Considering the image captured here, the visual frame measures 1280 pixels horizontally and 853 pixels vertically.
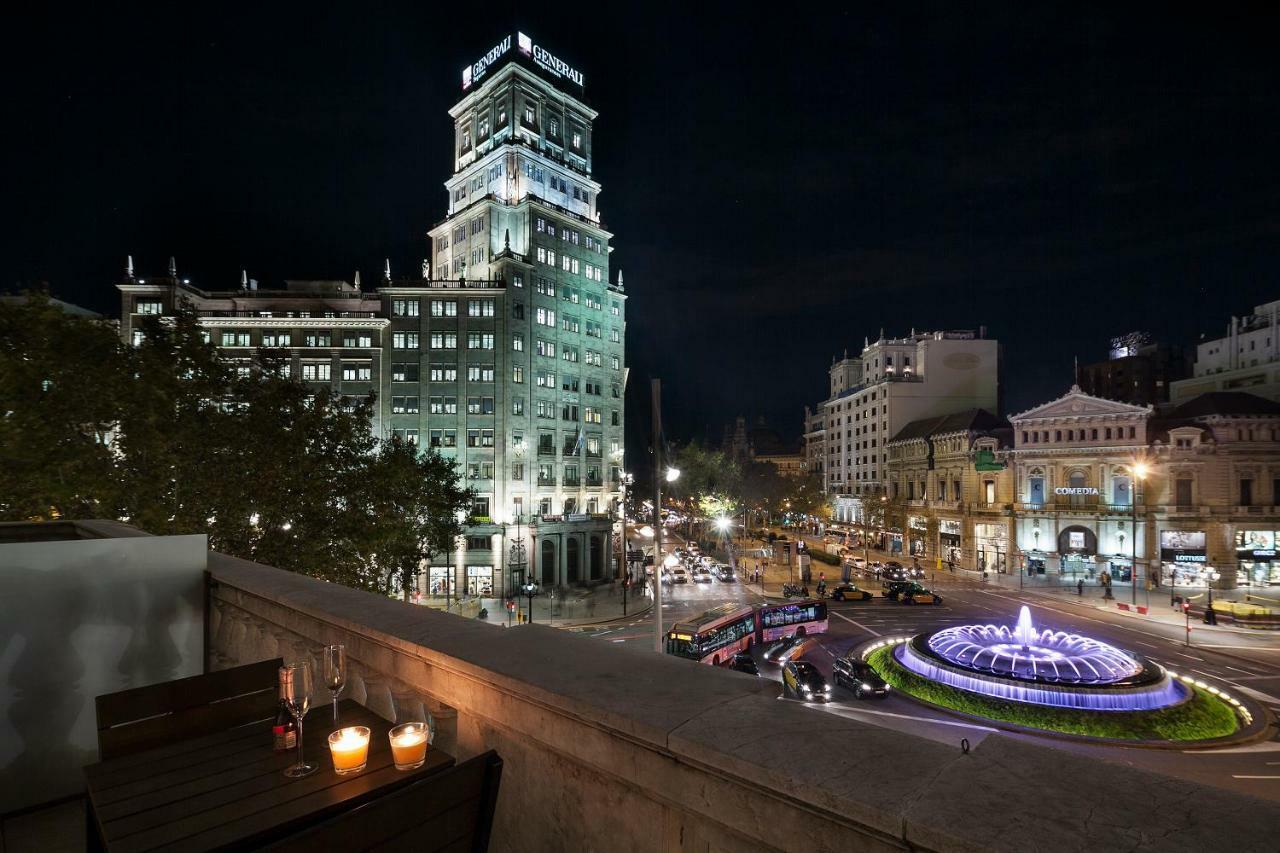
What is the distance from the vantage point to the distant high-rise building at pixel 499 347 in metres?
50.5

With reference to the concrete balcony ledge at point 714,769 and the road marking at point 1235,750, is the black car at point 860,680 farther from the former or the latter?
the concrete balcony ledge at point 714,769

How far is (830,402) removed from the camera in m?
96.9

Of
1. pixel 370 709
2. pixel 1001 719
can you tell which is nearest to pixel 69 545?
pixel 370 709

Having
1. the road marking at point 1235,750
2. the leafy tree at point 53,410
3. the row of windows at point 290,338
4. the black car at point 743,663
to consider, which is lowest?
the road marking at point 1235,750

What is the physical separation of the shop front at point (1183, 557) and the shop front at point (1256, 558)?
7.56 ft

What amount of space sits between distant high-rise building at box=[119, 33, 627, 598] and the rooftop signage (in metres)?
0.78

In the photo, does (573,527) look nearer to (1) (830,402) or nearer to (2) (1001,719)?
(2) (1001,719)

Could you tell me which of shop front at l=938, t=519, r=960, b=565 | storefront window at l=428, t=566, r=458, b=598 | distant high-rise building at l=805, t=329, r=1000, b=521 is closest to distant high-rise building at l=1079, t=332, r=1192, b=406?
distant high-rise building at l=805, t=329, r=1000, b=521

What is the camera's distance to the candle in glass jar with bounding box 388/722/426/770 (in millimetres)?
2865

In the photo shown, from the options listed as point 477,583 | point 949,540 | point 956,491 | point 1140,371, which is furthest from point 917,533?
point 1140,371

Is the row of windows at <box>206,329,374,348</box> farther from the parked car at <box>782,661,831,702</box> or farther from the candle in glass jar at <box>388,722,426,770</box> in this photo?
the candle in glass jar at <box>388,722,426,770</box>

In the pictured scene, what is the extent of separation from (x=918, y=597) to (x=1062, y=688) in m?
20.1

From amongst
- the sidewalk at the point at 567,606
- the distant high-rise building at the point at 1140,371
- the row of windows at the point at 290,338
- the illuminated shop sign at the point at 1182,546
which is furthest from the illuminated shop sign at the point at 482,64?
the distant high-rise building at the point at 1140,371

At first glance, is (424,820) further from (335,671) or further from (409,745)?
(335,671)
